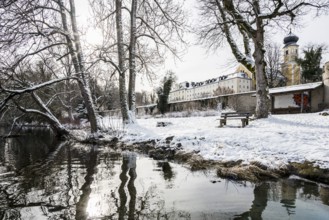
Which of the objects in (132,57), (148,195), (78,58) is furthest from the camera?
(132,57)

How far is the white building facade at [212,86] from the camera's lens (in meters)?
89.0

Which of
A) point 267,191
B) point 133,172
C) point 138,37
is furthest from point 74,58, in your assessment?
point 267,191

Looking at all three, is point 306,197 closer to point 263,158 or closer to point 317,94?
point 263,158

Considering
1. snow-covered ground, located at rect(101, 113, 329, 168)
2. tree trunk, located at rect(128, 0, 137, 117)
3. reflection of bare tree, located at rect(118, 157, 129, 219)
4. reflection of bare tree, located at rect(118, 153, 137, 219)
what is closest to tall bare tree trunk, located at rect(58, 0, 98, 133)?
tree trunk, located at rect(128, 0, 137, 117)

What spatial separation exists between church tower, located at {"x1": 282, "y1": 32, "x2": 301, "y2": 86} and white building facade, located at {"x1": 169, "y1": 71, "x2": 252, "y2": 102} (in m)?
19.9

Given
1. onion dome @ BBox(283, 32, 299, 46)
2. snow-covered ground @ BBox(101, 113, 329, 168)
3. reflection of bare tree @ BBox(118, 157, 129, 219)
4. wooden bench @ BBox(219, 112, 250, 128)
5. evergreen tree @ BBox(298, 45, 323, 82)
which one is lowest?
reflection of bare tree @ BBox(118, 157, 129, 219)

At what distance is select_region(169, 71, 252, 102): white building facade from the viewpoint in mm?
89000

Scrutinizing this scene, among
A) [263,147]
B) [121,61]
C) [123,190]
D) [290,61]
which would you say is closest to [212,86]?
[290,61]

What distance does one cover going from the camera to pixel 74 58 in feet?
50.3

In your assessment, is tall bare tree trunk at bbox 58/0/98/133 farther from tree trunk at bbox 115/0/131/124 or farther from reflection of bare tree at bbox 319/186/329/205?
reflection of bare tree at bbox 319/186/329/205

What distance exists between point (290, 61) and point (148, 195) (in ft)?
194

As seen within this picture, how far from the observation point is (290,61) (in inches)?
2219

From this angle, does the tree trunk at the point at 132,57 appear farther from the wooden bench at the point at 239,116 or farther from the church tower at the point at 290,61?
the church tower at the point at 290,61

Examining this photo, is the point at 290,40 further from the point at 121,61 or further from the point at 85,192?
the point at 85,192
